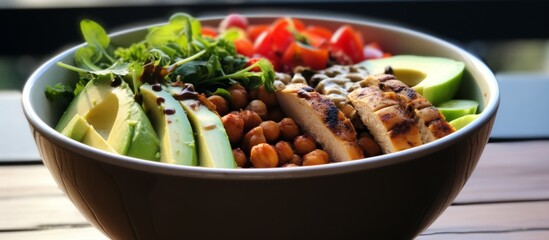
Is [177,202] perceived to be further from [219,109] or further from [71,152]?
[219,109]

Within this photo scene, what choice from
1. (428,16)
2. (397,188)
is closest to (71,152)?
(397,188)

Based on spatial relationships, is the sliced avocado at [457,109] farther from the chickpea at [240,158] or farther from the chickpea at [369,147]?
the chickpea at [240,158]

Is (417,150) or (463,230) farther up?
(417,150)

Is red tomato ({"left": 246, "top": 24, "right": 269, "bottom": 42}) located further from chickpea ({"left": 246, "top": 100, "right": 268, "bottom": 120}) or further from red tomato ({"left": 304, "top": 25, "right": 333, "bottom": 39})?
chickpea ({"left": 246, "top": 100, "right": 268, "bottom": 120})

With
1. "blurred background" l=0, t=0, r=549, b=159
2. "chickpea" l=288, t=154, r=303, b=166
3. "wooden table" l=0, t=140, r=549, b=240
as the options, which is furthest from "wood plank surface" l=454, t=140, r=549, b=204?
"blurred background" l=0, t=0, r=549, b=159

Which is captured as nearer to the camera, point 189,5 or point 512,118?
point 512,118

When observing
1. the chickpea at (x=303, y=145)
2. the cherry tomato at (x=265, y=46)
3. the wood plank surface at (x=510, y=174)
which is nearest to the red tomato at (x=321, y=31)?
the cherry tomato at (x=265, y=46)

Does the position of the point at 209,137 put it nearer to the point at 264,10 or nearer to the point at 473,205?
the point at 473,205

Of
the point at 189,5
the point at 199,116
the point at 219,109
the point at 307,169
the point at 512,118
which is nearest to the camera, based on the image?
the point at 307,169
